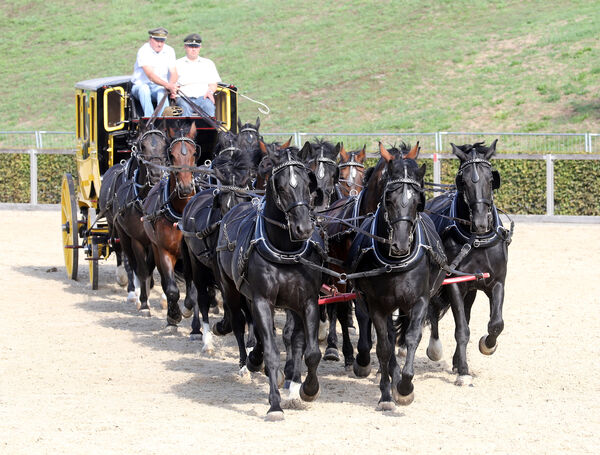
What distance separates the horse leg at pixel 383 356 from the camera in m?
7.10

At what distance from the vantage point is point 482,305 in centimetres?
1229

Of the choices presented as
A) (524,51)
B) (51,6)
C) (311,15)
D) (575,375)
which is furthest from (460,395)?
(51,6)

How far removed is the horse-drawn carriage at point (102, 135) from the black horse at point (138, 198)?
0.56m

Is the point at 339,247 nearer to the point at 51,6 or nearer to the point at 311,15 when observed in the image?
the point at 311,15

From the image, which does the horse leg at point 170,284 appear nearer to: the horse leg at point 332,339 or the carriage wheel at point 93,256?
the horse leg at point 332,339

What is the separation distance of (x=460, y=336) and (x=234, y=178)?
260cm

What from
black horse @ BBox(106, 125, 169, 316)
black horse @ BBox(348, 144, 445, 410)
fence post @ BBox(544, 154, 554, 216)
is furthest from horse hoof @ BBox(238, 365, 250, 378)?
fence post @ BBox(544, 154, 554, 216)

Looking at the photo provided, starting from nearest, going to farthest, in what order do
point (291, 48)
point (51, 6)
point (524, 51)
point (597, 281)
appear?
1. point (597, 281)
2. point (524, 51)
3. point (291, 48)
4. point (51, 6)

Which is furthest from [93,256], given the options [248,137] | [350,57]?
[350,57]

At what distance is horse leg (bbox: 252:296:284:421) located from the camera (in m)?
6.88

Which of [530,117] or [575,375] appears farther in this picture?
[530,117]

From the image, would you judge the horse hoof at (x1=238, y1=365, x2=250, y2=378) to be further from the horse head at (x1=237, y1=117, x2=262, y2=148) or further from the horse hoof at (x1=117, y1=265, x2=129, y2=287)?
the horse hoof at (x1=117, y1=265, x2=129, y2=287)

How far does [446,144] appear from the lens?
81.7 ft

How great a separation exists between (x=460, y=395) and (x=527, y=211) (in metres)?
13.5
